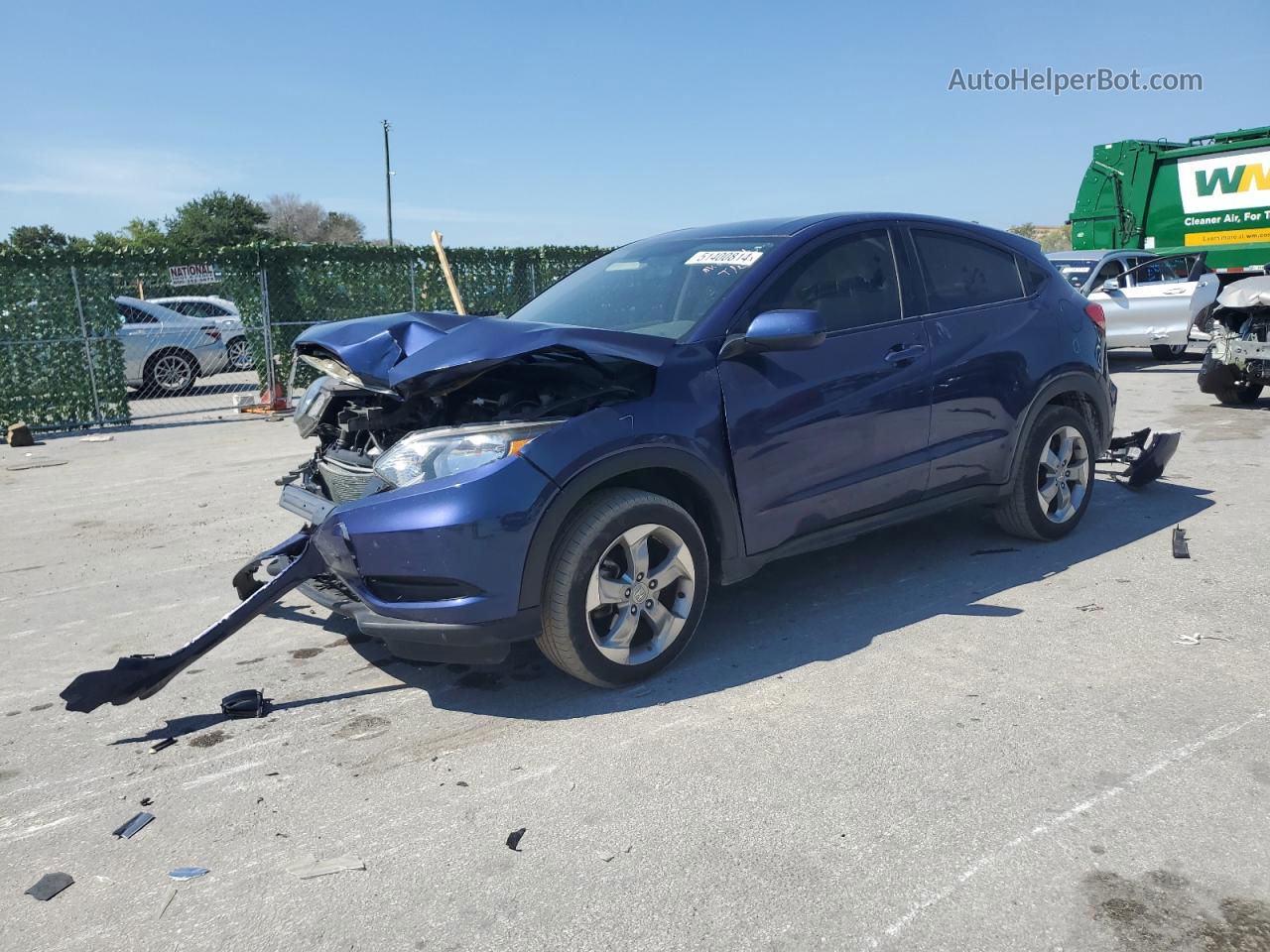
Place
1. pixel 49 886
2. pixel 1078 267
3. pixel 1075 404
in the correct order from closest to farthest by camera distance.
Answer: pixel 49 886
pixel 1075 404
pixel 1078 267

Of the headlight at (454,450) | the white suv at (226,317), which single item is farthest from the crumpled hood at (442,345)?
the white suv at (226,317)

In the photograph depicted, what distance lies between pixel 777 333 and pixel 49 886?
10.0ft

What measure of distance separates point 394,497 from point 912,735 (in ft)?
6.60

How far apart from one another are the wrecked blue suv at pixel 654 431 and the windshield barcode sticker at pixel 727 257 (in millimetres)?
17

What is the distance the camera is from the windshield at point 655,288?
4.42m

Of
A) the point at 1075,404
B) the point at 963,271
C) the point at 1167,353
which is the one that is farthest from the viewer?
the point at 1167,353

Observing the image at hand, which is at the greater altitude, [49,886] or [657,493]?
[657,493]

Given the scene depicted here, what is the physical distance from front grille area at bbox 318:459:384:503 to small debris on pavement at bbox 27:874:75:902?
161 cm

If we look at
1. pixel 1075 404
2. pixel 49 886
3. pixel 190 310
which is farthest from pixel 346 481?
pixel 190 310

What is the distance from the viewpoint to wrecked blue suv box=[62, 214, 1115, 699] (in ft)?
11.8

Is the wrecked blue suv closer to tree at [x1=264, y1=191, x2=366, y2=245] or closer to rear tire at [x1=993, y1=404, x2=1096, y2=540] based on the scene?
rear tire at [x1=993, y1=404, x2=1096, y2=540]

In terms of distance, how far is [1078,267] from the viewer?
49.7 ft

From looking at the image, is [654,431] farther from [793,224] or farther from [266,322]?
[266,322]

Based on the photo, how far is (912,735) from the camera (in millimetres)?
3471
